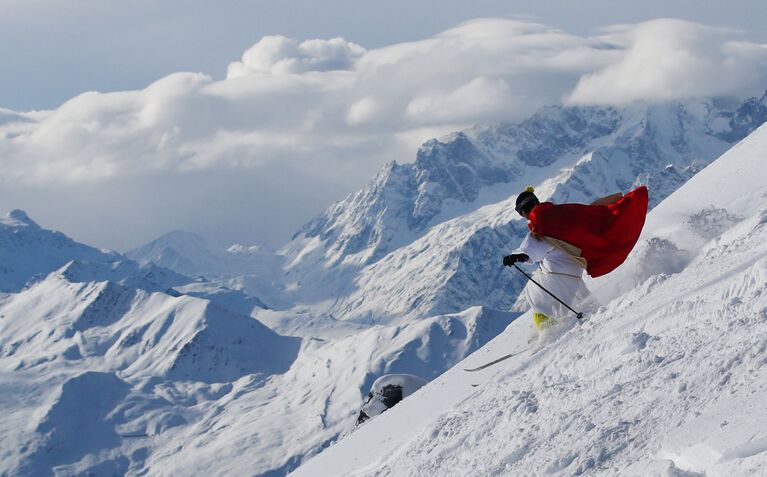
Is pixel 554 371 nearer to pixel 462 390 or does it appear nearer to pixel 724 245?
pixel 724 245

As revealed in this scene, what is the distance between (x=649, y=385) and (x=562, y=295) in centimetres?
490

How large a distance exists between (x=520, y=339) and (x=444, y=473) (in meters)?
5.16

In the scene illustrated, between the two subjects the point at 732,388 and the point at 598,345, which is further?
the point at 598,345

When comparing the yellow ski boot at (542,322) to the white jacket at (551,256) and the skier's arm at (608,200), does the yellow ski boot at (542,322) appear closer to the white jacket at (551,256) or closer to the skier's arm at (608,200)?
the white jacket at (551,256)

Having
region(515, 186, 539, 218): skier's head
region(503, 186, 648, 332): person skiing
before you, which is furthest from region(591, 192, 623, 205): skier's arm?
region(515, 186, 539, 218): skier's head

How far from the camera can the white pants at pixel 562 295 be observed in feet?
42.3

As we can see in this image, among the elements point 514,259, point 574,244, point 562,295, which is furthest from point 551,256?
point 514,259

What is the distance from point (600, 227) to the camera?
12695 mm

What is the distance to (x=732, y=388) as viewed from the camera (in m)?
7.17

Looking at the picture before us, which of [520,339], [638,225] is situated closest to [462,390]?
[520,339]

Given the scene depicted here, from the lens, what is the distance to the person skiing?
41.4ft

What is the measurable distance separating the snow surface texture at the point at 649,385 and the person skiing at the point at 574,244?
1.14 ft

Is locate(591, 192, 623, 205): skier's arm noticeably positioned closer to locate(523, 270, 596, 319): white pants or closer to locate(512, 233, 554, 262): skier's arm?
locate(512, 233, 554, 262): skier's arm

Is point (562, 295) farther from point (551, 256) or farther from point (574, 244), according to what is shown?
point (574, 244)
